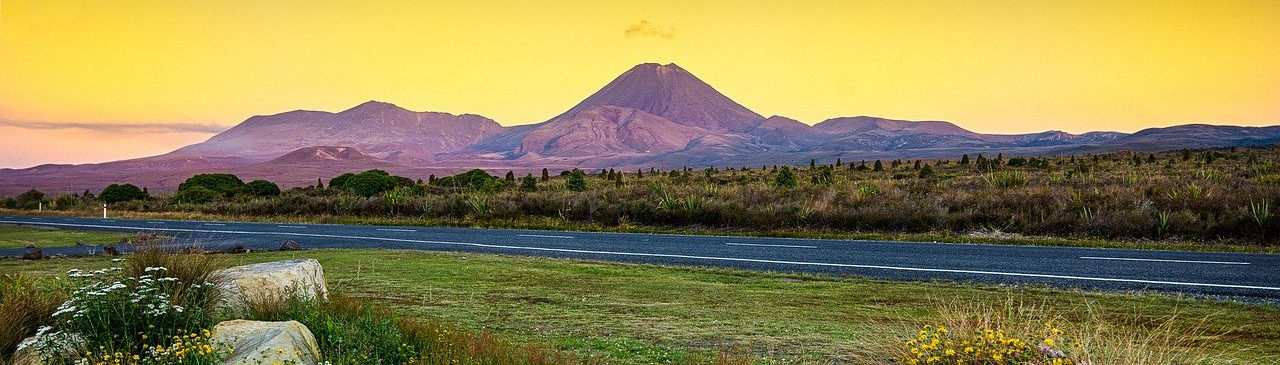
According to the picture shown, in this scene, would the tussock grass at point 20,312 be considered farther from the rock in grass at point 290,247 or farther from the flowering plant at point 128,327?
the rock in grass at point 290,247

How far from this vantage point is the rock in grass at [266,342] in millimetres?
6328

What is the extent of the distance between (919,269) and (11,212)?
5547 centimetres

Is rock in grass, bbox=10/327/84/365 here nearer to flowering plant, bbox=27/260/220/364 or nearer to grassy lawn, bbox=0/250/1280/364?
flowering plant, bbox=27/260/220/364

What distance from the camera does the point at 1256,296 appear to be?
10648 millimetres

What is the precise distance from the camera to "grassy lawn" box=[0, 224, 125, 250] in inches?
935

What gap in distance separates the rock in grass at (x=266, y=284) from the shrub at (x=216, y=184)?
186 ft

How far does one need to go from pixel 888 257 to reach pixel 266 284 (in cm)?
1111

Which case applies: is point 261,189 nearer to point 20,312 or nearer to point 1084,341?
point 20,312

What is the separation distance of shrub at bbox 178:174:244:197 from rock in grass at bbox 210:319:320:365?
5859cm

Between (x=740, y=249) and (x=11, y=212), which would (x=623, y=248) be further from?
(x=11, y=212)

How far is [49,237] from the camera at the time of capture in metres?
26.7

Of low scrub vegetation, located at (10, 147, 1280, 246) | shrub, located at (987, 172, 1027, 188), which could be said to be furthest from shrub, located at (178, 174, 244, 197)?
shrub, located at (987, 172, 1027, 188)

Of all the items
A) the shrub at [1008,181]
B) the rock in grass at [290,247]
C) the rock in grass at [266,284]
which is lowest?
the rock in grass at [290,247]

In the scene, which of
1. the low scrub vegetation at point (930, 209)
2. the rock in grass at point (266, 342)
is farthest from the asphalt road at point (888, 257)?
the rock in grass at point (266, 342)
